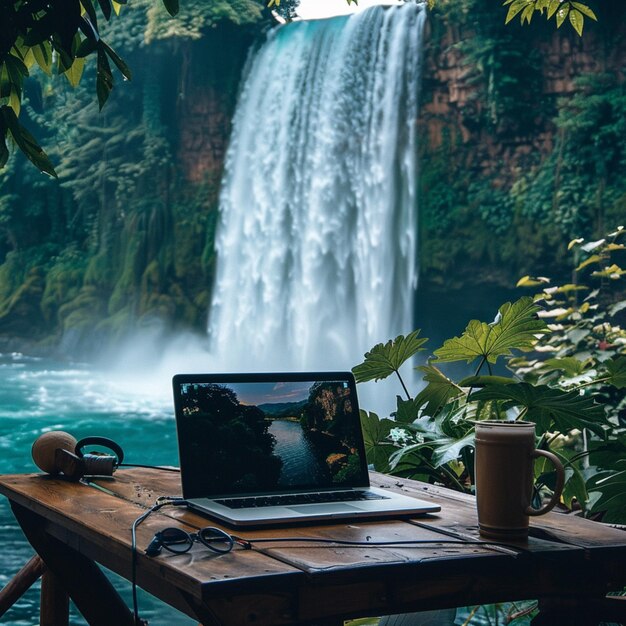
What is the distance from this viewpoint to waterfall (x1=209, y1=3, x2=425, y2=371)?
12688 millimetres

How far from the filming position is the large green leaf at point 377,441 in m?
2.39

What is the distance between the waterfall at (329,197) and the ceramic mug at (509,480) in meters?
11.1

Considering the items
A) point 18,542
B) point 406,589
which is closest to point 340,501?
point 406,589

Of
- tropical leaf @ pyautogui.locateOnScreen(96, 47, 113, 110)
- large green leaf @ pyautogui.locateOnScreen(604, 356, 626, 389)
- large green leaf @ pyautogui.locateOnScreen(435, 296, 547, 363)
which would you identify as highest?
tropical leaf @ pyautogui.locateOnScreen(96, 47, 113, 110)

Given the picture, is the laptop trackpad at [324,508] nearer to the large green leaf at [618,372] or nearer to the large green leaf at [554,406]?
the large green leaf at [554,406]

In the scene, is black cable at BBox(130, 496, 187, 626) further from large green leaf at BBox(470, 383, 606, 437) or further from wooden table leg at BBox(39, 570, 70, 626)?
large green leaf at BBox(470, 383, 606, 437)

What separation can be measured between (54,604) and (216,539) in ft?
2.90

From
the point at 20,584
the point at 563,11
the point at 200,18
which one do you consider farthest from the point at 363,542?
the point at 200,18

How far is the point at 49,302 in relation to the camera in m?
17.1

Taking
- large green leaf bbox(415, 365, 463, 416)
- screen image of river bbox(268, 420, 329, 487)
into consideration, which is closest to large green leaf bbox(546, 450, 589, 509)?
large green leaf bbox(415, 365, 463, 416)

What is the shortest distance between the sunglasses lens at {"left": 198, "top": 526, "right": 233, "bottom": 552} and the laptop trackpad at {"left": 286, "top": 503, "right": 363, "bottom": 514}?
0.69 ft

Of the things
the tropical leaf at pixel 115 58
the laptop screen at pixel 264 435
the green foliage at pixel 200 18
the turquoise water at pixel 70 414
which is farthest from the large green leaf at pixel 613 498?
the green foliage at pixel 200 18

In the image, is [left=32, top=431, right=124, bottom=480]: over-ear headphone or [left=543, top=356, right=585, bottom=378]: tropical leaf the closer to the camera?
[left=32, top=431, right=124, bottom=480]: over-ear headphone

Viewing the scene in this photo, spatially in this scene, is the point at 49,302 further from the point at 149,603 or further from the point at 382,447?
the point at 382,447
